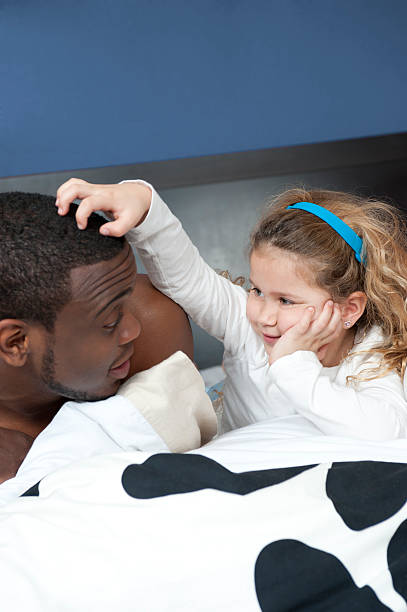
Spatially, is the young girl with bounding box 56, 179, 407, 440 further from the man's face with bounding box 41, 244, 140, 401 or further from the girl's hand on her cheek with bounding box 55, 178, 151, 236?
the man's face with bounding box 41, 244, 140, 401

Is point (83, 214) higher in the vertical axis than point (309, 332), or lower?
higher

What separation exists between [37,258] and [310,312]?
1.89ft

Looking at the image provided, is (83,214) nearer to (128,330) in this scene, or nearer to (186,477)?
(128,330)

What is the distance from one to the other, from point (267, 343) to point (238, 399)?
0.14 metres

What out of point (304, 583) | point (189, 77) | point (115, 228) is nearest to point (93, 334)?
point (115, 228)

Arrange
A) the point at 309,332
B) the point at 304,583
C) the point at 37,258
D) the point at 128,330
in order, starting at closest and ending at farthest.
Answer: the point at 304,583 → the point at 37,258 → the point at 128,330 → the point at 309,332

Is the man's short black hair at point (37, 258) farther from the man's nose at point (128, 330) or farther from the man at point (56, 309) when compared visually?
the man's nose at point (128, 330)

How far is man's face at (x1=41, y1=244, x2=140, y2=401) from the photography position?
0.85 m

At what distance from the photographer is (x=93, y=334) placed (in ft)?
2.90

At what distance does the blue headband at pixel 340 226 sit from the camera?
4.13 feet

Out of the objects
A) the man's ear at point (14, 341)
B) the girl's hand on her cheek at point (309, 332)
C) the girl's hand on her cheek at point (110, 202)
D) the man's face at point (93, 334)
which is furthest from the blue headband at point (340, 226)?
the man's ear at point (14, 341)

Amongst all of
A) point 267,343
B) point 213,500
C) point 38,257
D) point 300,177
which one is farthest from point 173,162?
point 213,500

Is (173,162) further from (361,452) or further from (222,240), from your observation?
(361,452)

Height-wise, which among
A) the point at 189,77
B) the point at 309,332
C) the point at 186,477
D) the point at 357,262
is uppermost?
the point at 189,77
